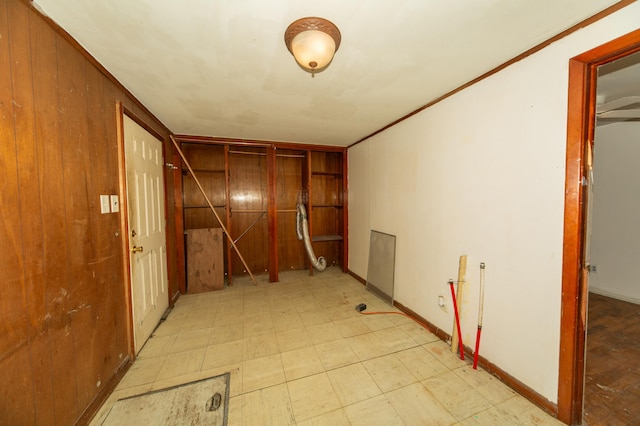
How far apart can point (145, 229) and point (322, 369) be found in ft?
6.77

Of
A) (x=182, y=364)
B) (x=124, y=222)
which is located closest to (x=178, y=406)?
(x=182, y=364)

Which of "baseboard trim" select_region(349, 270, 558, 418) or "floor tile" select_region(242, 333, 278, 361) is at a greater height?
"baseboard trim" select_region(349, 270, 558, 418)

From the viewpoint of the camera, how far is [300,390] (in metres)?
1.55

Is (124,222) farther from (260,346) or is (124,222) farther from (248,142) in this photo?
(248,142)

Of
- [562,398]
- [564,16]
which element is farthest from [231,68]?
[562,398]

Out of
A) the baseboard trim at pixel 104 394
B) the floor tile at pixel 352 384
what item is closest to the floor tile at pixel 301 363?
the floor tile at pixel 352 384

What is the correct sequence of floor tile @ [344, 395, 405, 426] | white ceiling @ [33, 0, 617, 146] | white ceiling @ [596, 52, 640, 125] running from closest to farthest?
1. white ceiling @ [33, 0, 617, 146]
2. floor tile @ [344, 395, 405, 426]
3. white ceiling @ [596, 52, 640, 125]

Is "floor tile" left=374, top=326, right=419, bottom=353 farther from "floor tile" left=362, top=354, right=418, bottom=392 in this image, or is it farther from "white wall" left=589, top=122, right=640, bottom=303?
"white wall" left=589, top=122, right=640, bottom=303

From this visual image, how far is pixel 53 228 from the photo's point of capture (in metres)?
1.12

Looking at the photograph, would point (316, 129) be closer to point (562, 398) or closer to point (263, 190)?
point (263, 190)

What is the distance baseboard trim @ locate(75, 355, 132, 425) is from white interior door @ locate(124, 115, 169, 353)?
200 millimetres

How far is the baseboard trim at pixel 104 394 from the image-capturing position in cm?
131

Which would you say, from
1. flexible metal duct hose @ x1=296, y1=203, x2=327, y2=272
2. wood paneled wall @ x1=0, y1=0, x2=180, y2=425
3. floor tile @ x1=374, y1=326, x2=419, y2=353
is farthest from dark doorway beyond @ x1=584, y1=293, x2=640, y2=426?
flexible metal duct hose @ x1=296, y1=203, x2=327, y2=272

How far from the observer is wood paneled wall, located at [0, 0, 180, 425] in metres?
0.91
